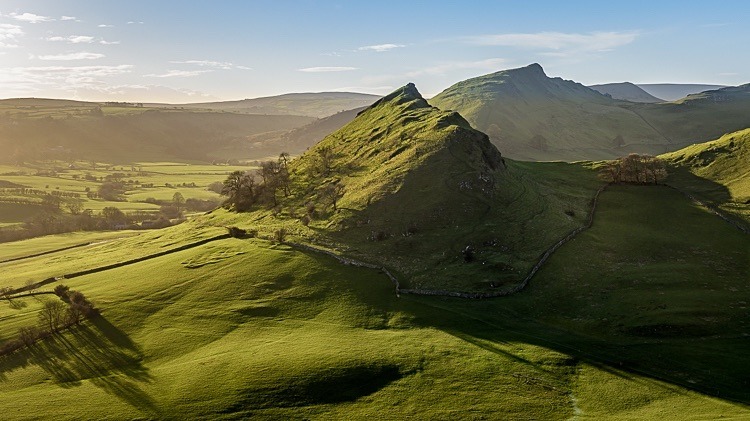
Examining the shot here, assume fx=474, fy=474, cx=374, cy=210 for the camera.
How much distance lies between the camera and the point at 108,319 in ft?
250

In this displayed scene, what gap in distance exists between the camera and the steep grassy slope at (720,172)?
11438cm

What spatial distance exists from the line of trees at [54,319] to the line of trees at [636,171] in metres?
128

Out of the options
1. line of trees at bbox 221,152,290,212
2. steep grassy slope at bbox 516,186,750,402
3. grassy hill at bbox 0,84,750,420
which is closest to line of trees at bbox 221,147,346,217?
line of trees at bbox 221,152,290,212

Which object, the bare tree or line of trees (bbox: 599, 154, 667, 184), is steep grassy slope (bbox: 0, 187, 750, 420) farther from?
line of trees (bbox: 599, 154, 667, 184)

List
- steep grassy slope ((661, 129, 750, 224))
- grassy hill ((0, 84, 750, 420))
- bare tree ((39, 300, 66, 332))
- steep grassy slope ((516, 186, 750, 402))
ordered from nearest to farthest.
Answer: grassy hill ((0, 84, 750, 420)), steep grassy slope ((516, 186, 750, 402)), bare tree ((39, 300, 66, 332)), steep grassy slope ((661, 129, 750, 224))

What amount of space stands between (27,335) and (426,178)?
81.1m

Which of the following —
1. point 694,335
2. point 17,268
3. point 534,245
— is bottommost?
point 17,268

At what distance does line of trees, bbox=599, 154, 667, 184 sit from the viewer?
12950 centimetres

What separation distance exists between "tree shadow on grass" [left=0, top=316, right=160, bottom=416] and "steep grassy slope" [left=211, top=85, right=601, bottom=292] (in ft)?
134

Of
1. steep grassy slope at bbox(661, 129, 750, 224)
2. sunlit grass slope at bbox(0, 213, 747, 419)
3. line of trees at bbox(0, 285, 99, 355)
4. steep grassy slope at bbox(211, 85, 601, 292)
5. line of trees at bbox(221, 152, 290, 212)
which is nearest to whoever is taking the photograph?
sunlit grass slope at bbox(0, 213, 747, 419)

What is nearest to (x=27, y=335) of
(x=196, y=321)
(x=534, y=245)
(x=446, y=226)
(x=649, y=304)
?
(x=196, y=321)

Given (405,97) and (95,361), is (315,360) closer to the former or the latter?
(95,361)

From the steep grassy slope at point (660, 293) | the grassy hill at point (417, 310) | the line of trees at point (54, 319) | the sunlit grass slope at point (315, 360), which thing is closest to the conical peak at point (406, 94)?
the grassy hill at point (417, 310)

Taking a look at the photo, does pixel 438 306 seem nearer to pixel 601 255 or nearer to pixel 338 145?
pixel 601 255
